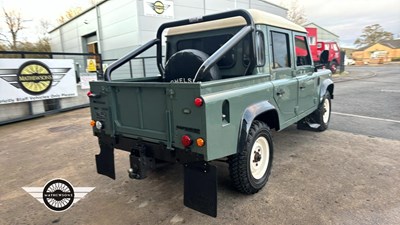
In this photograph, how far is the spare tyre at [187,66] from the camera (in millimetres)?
3246

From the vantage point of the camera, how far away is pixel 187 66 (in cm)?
335

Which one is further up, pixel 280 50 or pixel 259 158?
pixel 280 50

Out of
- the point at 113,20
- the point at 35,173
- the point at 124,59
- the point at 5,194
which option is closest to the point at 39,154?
the point at 35,173

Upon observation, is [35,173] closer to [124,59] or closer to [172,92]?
[124,59]

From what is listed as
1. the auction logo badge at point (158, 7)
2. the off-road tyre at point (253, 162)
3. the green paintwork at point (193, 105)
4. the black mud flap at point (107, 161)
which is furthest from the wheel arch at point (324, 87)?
the auction logo badge at point (158, 7)

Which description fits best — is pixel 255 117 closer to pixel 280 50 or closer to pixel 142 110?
pixel 142 110

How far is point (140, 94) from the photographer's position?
285cm

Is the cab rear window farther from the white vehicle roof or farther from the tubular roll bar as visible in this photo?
the tubular roll bar

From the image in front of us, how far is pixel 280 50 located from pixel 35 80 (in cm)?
762

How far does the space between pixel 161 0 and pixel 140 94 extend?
1223 centimetres

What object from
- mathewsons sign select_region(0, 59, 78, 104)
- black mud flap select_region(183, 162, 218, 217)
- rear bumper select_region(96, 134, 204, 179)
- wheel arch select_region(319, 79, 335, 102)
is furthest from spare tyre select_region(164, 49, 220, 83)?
mathewsons sign select_region(0, 59, 78, 104)

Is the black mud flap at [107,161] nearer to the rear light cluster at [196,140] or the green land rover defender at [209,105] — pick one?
the green land rover defender at [209,105]

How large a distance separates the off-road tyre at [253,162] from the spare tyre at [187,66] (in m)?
0.84

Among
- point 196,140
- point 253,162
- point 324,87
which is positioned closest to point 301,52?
point 324,87
